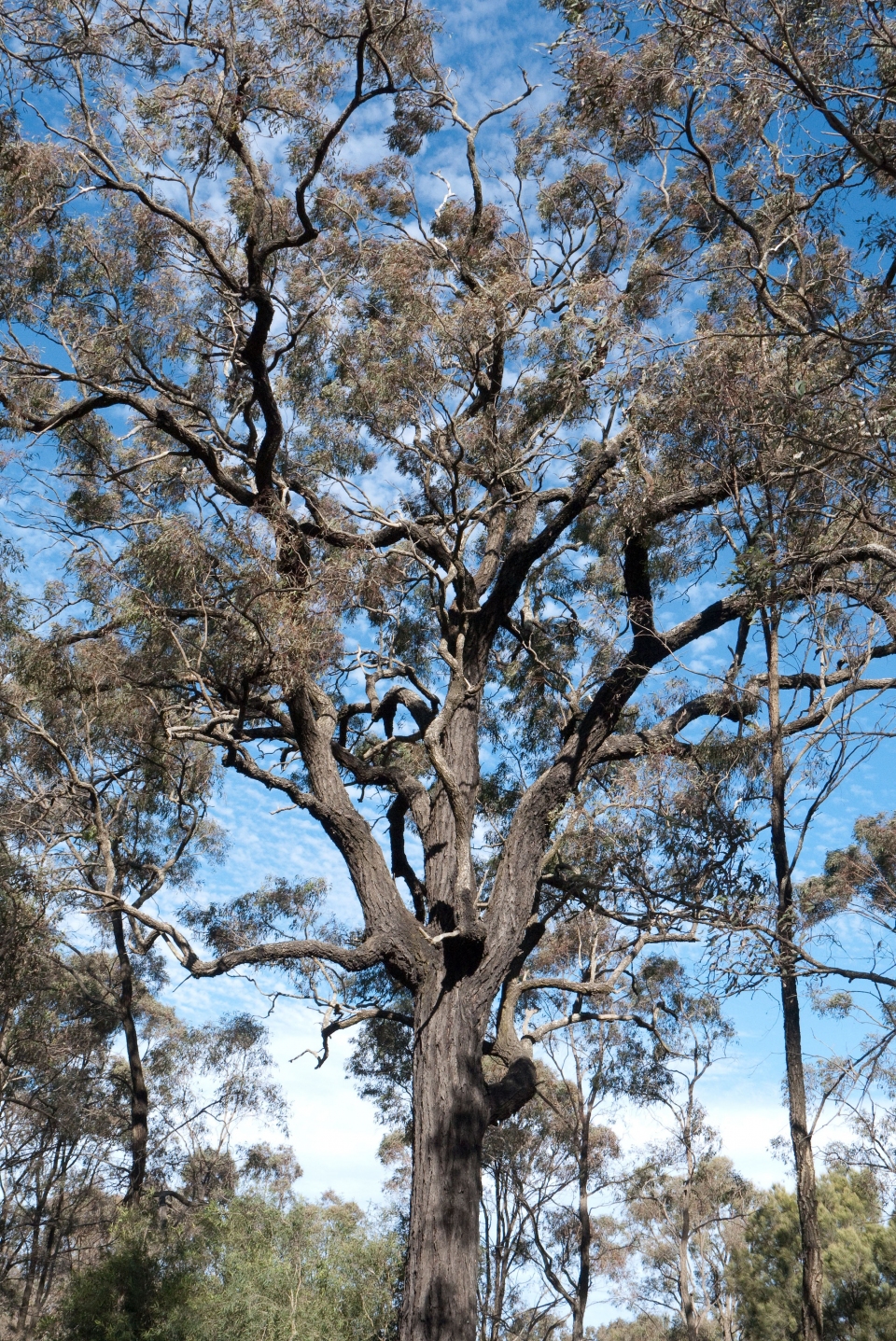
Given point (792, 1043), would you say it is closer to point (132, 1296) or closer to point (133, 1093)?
point (132, 1296)

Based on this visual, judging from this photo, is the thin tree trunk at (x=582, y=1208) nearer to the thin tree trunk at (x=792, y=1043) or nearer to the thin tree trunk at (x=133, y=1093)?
the thin tree trunk at (x=133, y=1093)

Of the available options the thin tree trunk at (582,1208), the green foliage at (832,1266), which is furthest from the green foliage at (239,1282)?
the green foliage at (832,1266)

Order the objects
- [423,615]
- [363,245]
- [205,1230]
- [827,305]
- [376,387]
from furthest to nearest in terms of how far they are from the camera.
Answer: [205,1230]
[423,615]
[363,245]
[376,387]
[827,305]

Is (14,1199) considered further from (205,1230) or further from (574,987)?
(574,987)

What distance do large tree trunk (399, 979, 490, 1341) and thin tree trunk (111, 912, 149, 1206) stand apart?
643 centimetres

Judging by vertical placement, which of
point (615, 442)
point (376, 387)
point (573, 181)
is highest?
point (573, 181)

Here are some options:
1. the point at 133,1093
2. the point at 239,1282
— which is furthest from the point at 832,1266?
the point at 133,1093

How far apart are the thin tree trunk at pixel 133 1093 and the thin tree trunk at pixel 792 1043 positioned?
24.5ft

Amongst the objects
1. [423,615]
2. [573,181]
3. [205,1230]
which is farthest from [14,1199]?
[573,181]

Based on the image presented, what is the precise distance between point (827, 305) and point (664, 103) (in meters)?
3.07

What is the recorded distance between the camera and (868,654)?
244 inches

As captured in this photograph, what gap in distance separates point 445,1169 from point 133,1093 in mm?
6999

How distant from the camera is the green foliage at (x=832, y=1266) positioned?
555 inches

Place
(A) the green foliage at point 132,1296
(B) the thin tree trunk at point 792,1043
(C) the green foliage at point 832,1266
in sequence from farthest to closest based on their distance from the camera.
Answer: (C) the green foliage at point 832,1266
(A) the green foliage at point 132,1296
(B) the thin tree trunk at point 792,1043
